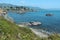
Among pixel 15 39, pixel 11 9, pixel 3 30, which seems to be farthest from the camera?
pixel 11 9

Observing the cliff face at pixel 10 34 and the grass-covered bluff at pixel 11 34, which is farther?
the grass-covered bluff at pixel 11 34

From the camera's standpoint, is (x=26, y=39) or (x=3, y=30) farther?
(x=3, y=30)

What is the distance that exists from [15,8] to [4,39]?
17721 cm

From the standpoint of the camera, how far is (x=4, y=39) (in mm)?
10172

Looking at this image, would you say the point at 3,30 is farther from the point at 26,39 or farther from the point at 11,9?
the point at 11,9

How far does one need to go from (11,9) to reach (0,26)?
164 meters

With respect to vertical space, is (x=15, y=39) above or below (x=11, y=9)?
above

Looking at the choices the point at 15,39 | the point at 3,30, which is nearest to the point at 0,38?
the point at 15,39

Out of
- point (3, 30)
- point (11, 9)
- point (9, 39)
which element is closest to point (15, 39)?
point (9, 39)

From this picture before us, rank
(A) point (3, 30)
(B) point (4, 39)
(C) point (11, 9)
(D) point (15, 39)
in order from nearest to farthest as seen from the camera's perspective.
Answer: (B) point (4, 39), (D) point (15, 39), (A) point (3, 30), (C) point (11, 9)

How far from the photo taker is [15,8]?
18675cm

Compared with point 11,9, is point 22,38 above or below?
above

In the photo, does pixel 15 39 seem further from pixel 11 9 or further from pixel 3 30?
pixel 11 9

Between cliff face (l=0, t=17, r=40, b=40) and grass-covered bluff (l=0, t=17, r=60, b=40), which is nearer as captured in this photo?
cliff face (l=0, t=17, r=40, b=40)
